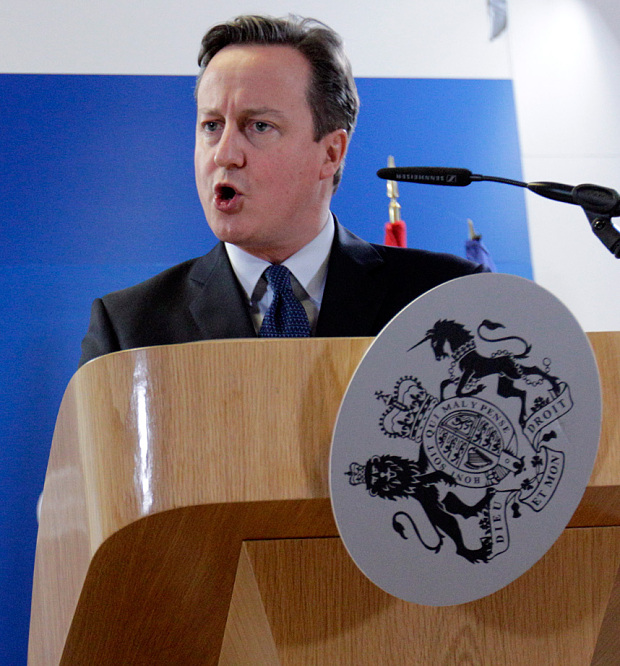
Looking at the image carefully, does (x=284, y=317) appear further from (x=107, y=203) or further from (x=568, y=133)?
(x=568, y=133)

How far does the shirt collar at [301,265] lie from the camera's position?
1259 millimetres

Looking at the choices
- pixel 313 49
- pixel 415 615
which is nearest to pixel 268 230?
pixel 313 49

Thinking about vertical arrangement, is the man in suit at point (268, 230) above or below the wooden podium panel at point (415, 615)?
above

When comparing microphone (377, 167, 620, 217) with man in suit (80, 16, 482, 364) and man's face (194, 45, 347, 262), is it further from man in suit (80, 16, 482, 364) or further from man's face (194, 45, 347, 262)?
A: man's face (194, 45, 347, 262)

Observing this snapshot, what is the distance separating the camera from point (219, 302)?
1.18 metres

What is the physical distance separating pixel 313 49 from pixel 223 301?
0.51 meters

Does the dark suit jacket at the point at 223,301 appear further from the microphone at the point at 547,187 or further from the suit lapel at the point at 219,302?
the microphone at the point at 547,187

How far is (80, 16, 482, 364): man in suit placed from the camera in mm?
1188

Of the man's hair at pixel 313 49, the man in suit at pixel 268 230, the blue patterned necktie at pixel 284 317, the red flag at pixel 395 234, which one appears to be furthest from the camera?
the red flag at pixel 395 234

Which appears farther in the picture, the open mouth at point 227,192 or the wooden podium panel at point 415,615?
the open mouth at point 227,192

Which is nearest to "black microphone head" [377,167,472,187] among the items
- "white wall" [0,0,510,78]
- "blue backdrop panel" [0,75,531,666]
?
"blue backdrop panel" [0,75,531,666]

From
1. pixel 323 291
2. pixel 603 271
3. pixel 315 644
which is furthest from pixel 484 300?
pixel 603 271

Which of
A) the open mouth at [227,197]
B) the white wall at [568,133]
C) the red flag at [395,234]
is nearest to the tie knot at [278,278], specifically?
the open mouth at [227,197]

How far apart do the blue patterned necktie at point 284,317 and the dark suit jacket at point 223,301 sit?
5 cm
